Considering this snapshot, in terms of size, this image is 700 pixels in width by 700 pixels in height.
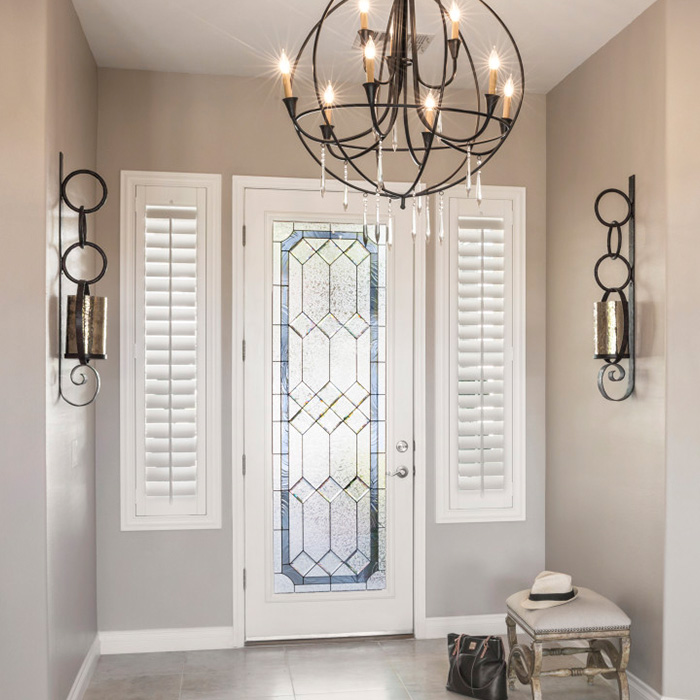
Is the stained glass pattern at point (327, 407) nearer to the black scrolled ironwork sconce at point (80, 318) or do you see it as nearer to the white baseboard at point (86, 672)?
the white baseboard at point (86, 672)

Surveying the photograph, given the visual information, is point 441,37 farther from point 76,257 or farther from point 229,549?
point 229,549

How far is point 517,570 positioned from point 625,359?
1.37 metres

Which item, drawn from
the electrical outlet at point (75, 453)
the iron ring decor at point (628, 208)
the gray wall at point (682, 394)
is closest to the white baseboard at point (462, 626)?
the gray wall at point (682, 394)

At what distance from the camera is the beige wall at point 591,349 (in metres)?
3.07

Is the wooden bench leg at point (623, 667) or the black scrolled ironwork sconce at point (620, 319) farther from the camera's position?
the black scrolled ironwork sconce at point (620, 319)

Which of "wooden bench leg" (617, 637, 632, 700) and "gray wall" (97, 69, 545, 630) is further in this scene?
"gray wall" (97, 69, 545, 630)

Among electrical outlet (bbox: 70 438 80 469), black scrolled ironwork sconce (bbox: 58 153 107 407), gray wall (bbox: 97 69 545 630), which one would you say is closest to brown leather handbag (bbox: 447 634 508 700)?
gray wall (bbox: 97 69 545 630)

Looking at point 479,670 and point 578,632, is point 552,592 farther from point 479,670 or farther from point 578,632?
point 479,670

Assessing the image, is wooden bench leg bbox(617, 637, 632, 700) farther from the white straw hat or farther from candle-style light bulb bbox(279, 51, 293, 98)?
candle-style light bulb bbox(279, 51, 293, 98)

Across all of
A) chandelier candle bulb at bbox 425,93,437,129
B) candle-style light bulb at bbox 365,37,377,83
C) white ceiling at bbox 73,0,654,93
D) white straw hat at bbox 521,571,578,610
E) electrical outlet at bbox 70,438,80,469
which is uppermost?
white ceiling at bbox 73,0,654,93

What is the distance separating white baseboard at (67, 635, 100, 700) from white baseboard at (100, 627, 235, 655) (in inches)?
3.1

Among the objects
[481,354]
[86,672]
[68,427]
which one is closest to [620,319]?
[481,354]

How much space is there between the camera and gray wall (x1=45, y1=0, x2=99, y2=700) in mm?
2721

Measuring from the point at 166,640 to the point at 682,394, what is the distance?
8.39 ft
